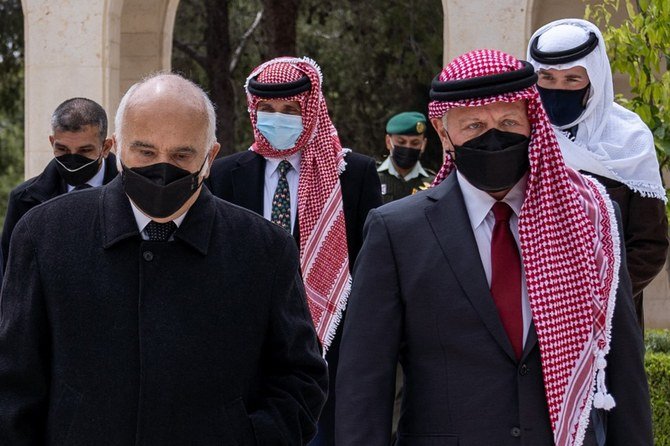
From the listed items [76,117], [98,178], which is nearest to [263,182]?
[98,178]

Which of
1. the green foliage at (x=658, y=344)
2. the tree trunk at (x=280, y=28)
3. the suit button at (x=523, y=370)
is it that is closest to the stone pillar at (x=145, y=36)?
the tree trunk at (x=280, y=28)

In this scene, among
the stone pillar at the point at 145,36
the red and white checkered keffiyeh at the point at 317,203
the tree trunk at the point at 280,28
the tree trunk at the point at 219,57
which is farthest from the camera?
the tree trunk at the point at 219,57

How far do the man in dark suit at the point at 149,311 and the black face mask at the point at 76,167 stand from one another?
299 centimetres

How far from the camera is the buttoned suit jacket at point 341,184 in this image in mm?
5938

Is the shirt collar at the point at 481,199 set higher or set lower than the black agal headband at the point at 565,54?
lower

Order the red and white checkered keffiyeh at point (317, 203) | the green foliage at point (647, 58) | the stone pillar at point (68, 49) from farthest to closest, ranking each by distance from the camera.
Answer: the stone pillar at point (68, 49), the green foliage at point (647, 58), the red and white checkered keffiyeh at point (317, 203)

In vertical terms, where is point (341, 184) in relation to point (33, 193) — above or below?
above

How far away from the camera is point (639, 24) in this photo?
289 inches

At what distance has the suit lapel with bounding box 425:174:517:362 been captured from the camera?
134 inches

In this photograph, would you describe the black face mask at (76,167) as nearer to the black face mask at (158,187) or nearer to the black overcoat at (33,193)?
the black overcoat at (33,193)

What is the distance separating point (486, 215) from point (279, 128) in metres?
2.58

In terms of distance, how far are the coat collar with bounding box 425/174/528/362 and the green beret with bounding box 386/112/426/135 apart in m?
5.98

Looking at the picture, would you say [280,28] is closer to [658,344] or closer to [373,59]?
[373,59]

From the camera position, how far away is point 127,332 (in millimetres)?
3137
